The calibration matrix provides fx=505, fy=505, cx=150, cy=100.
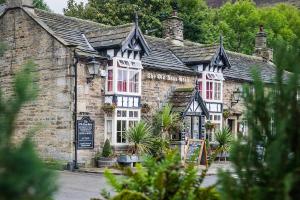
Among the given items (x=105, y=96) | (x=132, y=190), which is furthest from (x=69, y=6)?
(x=132, y=190)

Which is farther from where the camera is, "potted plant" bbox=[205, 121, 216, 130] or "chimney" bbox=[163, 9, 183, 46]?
"chimney" bbox=[163, 9, 183, 46]

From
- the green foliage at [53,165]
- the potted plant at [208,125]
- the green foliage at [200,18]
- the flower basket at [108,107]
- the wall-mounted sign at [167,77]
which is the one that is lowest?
the green foliage at [53,165]

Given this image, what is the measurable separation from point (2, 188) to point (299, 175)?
64.0 inches

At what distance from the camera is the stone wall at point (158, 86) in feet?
73.1

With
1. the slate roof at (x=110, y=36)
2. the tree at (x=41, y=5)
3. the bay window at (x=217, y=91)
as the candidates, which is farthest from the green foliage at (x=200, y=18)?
the slate roof at (x=110, y=36)

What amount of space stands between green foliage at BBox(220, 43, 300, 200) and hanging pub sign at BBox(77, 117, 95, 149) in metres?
16.3

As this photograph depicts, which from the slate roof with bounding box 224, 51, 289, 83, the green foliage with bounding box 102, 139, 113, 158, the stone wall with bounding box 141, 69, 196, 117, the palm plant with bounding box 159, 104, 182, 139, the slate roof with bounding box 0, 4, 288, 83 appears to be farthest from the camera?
the slate roof with bounding box 224, 51, 289, 83

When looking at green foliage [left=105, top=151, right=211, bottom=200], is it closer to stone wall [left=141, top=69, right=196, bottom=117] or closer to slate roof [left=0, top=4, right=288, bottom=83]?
slate roof [left=0, top=4, right=288, bottom=83]

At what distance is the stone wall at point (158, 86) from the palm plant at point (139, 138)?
2303mm

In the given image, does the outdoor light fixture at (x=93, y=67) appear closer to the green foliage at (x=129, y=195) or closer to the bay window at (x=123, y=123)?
the bay window at (x=123, y=123)

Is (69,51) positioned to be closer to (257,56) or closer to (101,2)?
(257,56)

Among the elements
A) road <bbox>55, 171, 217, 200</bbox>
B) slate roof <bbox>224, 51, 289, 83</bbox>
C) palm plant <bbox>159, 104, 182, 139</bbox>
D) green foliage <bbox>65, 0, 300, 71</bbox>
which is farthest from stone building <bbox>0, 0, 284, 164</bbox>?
green foliage <bbox>65, 0, 300, 71</bbox>

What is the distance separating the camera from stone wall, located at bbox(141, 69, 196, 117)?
22281 millimetres

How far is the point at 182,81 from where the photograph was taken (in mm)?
24562
